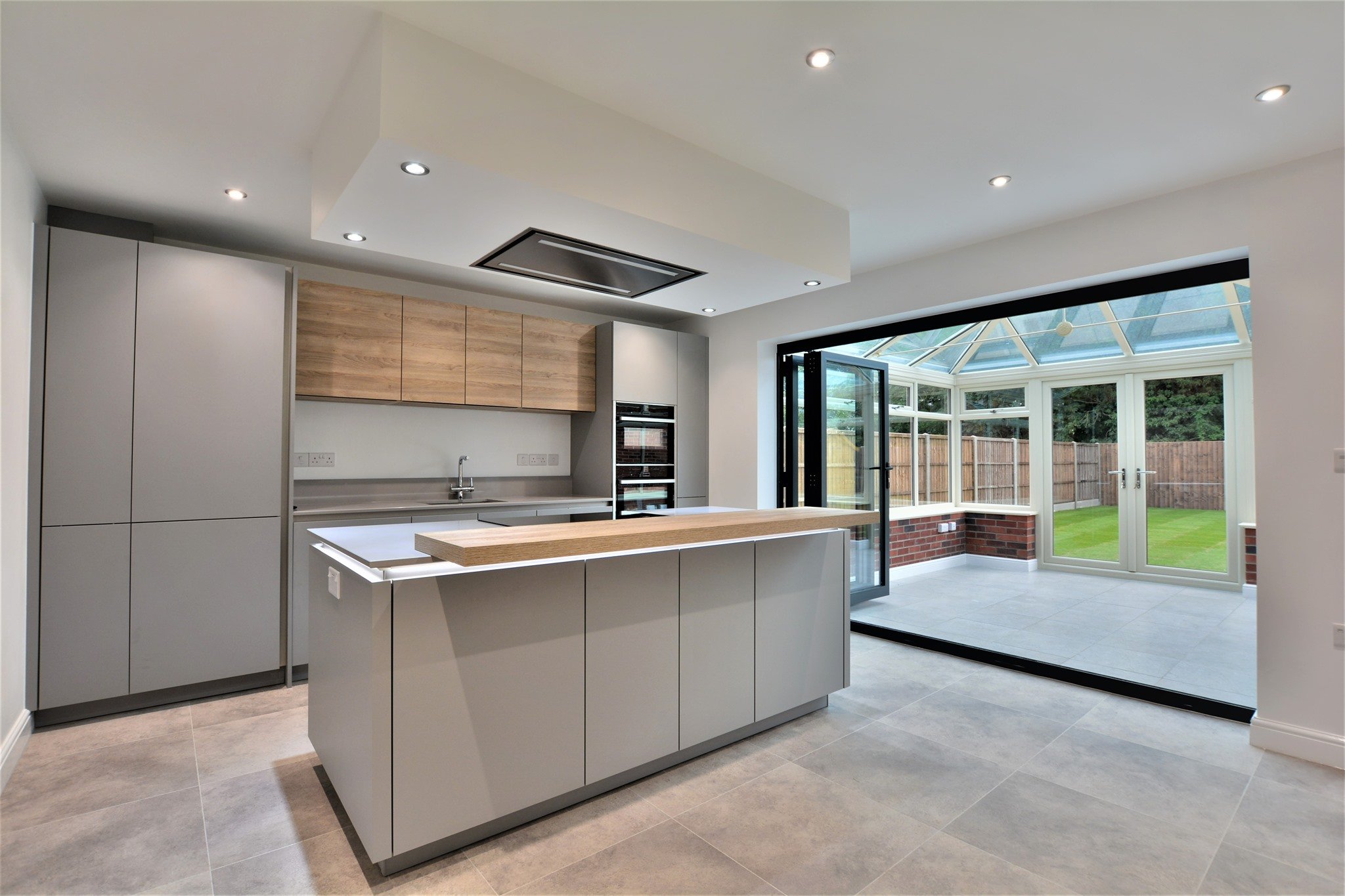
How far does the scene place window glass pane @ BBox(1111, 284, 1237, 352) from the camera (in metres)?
5.23

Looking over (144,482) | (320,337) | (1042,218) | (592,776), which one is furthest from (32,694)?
(1042,218)

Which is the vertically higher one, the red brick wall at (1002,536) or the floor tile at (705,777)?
the red brick wall at (1002,536)

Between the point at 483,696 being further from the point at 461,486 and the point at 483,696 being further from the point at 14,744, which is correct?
the point at 461,486

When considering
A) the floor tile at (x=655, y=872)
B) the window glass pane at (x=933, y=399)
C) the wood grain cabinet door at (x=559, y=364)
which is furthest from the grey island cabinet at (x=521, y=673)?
the window glass pane at (x=933, y=399)

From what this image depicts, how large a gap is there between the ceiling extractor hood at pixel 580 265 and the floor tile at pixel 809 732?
2.20 metres

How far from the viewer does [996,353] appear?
6.94 meters

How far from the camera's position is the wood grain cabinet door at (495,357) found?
4477 mm

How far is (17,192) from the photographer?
2.60 m

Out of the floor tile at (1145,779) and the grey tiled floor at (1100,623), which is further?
the grey tiled floor at (1100,623)

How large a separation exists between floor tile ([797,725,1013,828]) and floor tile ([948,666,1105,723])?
762 mm

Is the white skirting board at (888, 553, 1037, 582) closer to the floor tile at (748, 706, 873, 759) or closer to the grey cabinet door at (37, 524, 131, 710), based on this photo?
the floor tile at (748, 706, 873, 759)

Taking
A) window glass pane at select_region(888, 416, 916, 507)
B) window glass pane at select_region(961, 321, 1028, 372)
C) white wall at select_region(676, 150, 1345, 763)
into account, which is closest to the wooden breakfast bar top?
white wall at select_region(676, 150, 1345, 763)

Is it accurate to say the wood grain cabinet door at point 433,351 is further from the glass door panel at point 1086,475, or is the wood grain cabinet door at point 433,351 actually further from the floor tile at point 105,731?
the glass door panel at point 1086,475

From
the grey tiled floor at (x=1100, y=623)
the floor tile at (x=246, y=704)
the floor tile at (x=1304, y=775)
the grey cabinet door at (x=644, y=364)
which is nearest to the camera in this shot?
the floor tile at (x=1304, y=775)
